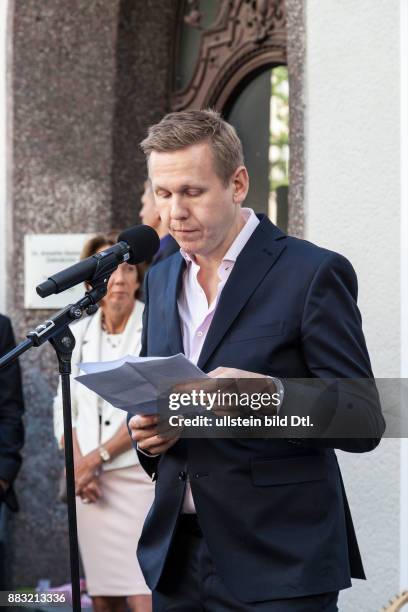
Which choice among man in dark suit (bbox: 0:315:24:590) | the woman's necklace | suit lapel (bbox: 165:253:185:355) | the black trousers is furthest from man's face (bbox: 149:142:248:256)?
man in dark suit (bbox: 0:315:24:590)

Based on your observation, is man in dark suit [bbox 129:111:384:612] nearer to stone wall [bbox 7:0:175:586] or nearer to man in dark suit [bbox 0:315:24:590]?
man in dark suit [bbox 0:315:24:590]

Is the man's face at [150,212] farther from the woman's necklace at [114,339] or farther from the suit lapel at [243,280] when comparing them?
the suit lapel at [243,280]

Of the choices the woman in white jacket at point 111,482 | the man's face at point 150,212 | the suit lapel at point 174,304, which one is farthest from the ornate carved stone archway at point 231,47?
the suit lapel at point 174,304

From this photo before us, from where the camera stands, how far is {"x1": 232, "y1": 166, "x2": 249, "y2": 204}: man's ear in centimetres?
304

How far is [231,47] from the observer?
22.1 feet

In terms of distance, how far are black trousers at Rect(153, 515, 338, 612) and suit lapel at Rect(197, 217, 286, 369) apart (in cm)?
47

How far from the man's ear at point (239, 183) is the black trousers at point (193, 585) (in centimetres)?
88

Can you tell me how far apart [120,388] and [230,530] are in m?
0.47

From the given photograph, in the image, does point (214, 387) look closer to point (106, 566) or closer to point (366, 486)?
point (366, 486)

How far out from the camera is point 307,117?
5242 millimetres

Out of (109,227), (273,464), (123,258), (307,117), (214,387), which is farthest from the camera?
(109,227)

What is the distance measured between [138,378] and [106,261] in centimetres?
40

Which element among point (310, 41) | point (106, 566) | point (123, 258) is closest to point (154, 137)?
point (123, 258)

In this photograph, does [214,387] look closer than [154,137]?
Yes
